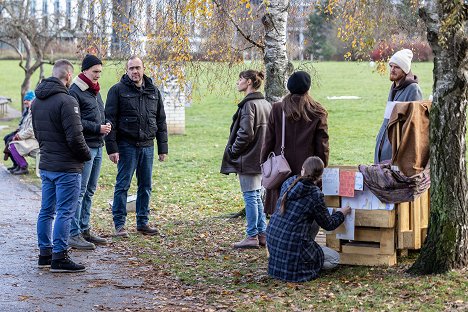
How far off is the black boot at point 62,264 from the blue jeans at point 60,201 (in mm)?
48

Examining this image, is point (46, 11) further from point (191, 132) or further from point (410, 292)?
point (410, 292)

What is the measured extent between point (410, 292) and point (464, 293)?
0.43m

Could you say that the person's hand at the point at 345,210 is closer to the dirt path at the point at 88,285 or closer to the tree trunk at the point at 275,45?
the dirt path at the point at 88,285

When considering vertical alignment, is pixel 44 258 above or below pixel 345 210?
below

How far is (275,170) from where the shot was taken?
851 centimetres

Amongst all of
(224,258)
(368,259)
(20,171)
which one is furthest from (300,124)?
(20,171)

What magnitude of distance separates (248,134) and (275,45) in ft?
7.03

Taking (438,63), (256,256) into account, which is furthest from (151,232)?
(438,63)

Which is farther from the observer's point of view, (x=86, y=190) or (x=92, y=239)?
(x=92, y=239)

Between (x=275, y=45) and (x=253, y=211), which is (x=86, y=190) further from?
(x=275, y=45)

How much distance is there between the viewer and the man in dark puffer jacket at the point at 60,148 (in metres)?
8.62

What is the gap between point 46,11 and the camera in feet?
101

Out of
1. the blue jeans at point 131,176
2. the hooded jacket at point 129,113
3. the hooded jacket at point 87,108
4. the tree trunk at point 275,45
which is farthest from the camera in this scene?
the tree trunk at point 275,45

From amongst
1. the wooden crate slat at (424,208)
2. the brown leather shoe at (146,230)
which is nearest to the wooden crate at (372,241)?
the wooden crate slat at (424,208)
